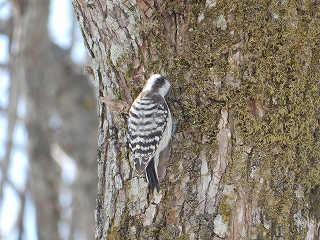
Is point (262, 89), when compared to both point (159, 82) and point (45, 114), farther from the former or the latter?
point (45, 114)

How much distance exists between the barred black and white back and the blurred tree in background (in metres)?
3.63

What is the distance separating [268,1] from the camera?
11.0 feet

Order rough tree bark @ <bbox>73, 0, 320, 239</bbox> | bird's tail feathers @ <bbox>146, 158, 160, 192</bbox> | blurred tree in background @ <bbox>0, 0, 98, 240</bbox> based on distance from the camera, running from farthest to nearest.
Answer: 1. blurred tree in background @ <bbox>0, 0, 98, 240</bbox>
2. bird's tail feathers @ <bbox>146, 158, 160, 192</bbox>
3. rough tree bark @ <bbox>73, 0, 320, 239</bbox>

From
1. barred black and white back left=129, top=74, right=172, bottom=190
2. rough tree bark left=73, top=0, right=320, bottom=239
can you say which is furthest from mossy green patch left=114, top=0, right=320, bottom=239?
barred black and white back left=129, top=74, right=172, bottom=190

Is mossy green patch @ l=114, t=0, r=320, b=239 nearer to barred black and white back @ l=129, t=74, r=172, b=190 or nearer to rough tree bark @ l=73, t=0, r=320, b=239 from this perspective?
rough tree bark @ l=73, t=0, r=320, b=239

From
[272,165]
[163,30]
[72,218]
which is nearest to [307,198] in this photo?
[272,165]

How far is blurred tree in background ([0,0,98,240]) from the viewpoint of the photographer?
721 cm

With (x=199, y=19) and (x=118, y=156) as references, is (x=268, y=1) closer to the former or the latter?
(x=199, y=19)

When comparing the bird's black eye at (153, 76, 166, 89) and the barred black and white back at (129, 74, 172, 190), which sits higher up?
the bird's black eye at (153, 76, 166, 89)

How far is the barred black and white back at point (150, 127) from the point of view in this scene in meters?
3.44

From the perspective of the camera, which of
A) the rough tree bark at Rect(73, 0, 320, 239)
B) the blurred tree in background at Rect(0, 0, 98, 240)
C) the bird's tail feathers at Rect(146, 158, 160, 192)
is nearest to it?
the rough tree bark at Rect(73, 0, 320, 239)

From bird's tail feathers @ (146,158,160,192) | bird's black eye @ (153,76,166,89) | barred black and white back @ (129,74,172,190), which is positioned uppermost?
bird's black eye @ (153,76,166,89)

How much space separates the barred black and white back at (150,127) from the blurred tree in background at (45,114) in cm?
363

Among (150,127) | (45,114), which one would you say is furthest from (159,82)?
(45,114)
